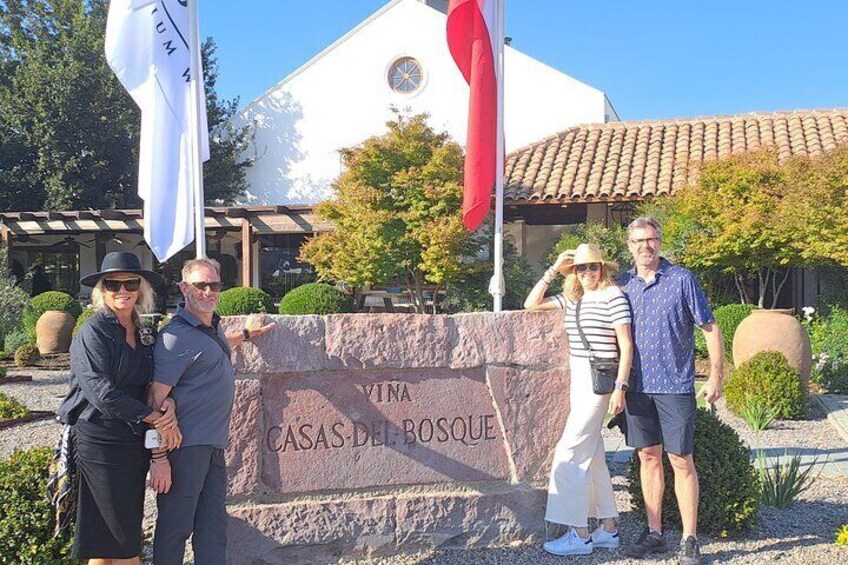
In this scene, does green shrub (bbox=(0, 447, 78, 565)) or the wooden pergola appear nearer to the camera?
green shrub (bbox=(0, 447, 78, 565))

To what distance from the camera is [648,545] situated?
156 inches

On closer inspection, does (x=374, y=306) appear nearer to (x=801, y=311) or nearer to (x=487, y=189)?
(x=801, y=311)

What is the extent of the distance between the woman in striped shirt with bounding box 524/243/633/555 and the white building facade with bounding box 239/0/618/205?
15.9 metres

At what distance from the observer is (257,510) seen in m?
3.91

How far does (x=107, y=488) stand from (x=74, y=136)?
2254cm

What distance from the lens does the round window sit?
67.0ft

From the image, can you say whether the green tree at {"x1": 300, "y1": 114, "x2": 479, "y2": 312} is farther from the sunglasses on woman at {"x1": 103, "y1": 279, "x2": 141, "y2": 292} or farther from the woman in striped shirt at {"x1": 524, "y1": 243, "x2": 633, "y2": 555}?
the sunglasses on woman at {"x1": 103, "y1": 279, "x2": 141, "y2": 292}

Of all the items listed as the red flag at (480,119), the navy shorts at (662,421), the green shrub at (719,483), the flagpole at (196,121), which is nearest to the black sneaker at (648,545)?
the green shrub at (719,483)

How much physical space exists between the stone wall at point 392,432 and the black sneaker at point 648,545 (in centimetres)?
55

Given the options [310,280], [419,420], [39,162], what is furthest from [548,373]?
[39,162]

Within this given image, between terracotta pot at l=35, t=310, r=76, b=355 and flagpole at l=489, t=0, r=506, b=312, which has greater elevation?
flagpole at l=489, t=0, r=506, b=312

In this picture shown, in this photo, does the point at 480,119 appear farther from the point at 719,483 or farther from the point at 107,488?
the point at 107,488

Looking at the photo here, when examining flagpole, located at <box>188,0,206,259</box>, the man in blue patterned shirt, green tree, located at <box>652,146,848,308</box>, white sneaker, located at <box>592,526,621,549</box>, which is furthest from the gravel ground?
green tree, located at <box>652,146,848,308</box>

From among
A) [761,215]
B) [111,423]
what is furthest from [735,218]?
[111,423]
